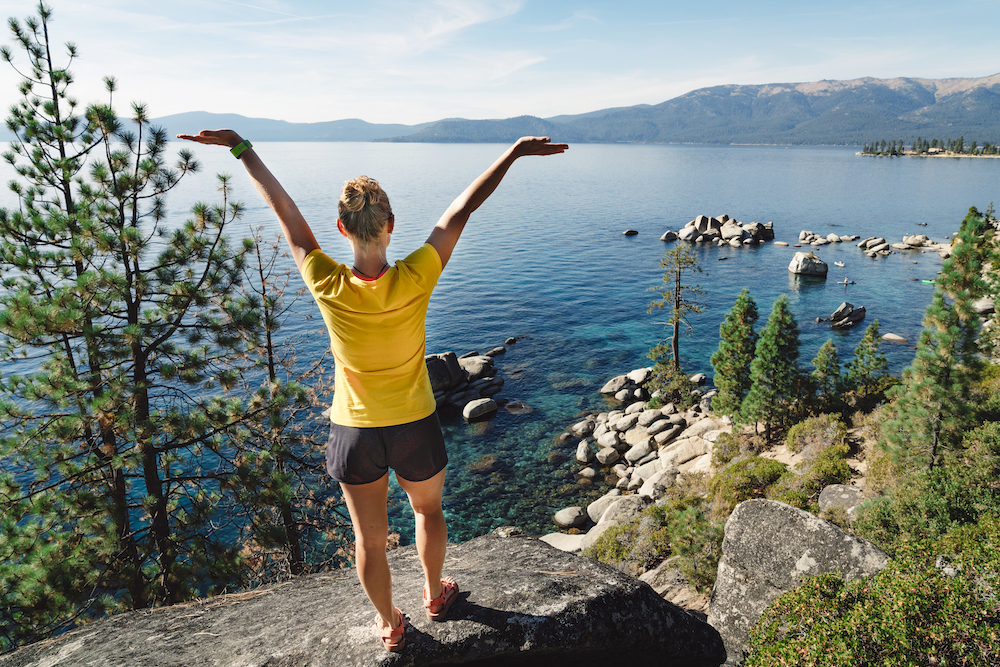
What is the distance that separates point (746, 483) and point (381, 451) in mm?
15410

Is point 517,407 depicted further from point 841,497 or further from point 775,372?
point 841,497

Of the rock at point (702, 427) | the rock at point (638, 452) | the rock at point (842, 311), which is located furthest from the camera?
the rock at point (842, 311)

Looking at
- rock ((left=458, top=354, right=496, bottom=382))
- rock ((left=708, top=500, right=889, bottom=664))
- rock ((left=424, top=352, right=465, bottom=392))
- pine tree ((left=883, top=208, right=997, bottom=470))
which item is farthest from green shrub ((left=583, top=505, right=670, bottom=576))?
rock ((left=458, top=354, right=496, bottom=382))

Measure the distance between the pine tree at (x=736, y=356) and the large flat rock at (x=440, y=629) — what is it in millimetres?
19539

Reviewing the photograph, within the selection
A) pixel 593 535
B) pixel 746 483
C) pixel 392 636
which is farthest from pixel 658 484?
pixel 392 636

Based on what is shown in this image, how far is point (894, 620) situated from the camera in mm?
4559

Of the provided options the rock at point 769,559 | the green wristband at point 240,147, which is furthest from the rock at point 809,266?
the green wristband at point 240,147

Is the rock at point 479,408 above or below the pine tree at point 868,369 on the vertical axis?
below

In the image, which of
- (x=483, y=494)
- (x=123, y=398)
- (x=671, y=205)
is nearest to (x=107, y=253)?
(x=123, y=398)

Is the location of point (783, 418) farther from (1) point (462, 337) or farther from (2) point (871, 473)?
(1) point (462, 337)

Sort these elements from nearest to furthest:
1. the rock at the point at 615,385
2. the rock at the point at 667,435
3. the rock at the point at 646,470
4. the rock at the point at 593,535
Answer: the rock at the point at 593,535
the rock at the point at 646,470
the rock at the point at 667,435
the rock at the point at 615,385

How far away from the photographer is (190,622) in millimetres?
4836

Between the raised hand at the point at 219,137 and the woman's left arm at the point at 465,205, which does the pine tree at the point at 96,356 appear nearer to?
the raised hand at the point at 219,137

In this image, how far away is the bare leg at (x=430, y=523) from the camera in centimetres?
367
